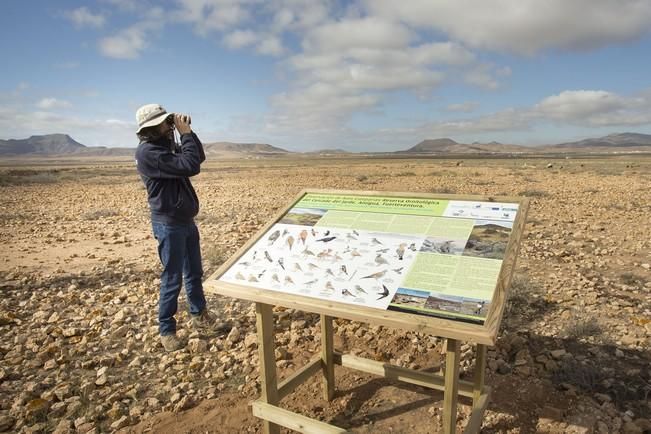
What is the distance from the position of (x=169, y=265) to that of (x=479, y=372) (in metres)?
2.95

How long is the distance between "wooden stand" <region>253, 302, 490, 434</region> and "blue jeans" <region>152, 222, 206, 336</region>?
1.59 meters

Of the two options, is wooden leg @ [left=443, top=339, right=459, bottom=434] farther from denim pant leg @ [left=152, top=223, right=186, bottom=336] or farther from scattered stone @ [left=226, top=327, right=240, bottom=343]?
denim pant leg @ [left=152, top=223, right=186, bottom=336]

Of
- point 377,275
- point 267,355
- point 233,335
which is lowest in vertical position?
point 233,335

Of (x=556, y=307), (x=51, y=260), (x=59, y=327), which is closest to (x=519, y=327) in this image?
(x=556, y=307)

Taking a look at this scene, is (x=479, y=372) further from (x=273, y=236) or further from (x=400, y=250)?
(x=273, y=236)

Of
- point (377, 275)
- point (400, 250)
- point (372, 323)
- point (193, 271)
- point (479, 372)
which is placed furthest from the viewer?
point (193, 271)

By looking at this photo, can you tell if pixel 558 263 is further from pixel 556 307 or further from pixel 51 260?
pixel 51 260

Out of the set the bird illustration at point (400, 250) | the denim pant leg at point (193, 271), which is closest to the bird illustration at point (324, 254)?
the bird illustration at point (400, 250)

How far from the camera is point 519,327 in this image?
4660mm

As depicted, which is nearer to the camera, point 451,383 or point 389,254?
point 451,383

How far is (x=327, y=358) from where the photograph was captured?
147 inches

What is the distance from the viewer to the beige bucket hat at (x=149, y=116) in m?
3.84

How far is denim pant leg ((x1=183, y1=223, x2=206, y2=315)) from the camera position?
4.55 metres

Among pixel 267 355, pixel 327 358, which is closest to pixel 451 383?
pixel 267 355
